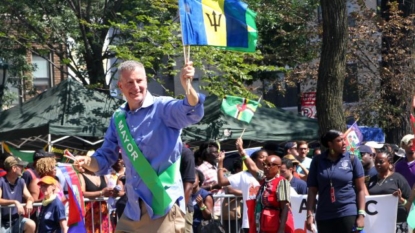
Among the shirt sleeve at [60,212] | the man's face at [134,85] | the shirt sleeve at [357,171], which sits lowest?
the shirt sleeve at [60,212]

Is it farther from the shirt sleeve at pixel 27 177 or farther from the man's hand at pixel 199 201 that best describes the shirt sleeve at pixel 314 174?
the shirt sleeve at pixel 27 177

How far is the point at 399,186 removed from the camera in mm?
Result: 10797

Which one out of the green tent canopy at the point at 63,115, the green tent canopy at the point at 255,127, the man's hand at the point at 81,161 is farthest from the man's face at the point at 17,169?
the man's hand at the point at 81,161

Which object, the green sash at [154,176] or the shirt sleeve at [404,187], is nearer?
the green sash at [154,176]

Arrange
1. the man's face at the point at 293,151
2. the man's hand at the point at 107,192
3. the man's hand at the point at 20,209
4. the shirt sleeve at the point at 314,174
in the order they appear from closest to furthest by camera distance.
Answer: the shirt sleeve at the point at 314,174, the man's hand at the point at 107,192, the man's hand at the point at 20,209, the man's face at the point at 293,151

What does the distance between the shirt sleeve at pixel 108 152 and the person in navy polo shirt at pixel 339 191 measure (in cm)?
381

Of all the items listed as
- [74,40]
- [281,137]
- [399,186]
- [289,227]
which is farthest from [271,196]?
[74,40]

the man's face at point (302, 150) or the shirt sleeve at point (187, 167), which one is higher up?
the shirt sleeve at point (187, 167)

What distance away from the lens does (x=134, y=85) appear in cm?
621

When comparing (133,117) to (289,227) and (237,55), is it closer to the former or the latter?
(289,227)

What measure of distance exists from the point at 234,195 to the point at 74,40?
38.3ft

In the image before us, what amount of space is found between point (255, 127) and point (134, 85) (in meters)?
11.9

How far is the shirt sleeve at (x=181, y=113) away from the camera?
5.93 metres

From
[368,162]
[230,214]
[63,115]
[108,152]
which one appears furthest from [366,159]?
[108,152]
